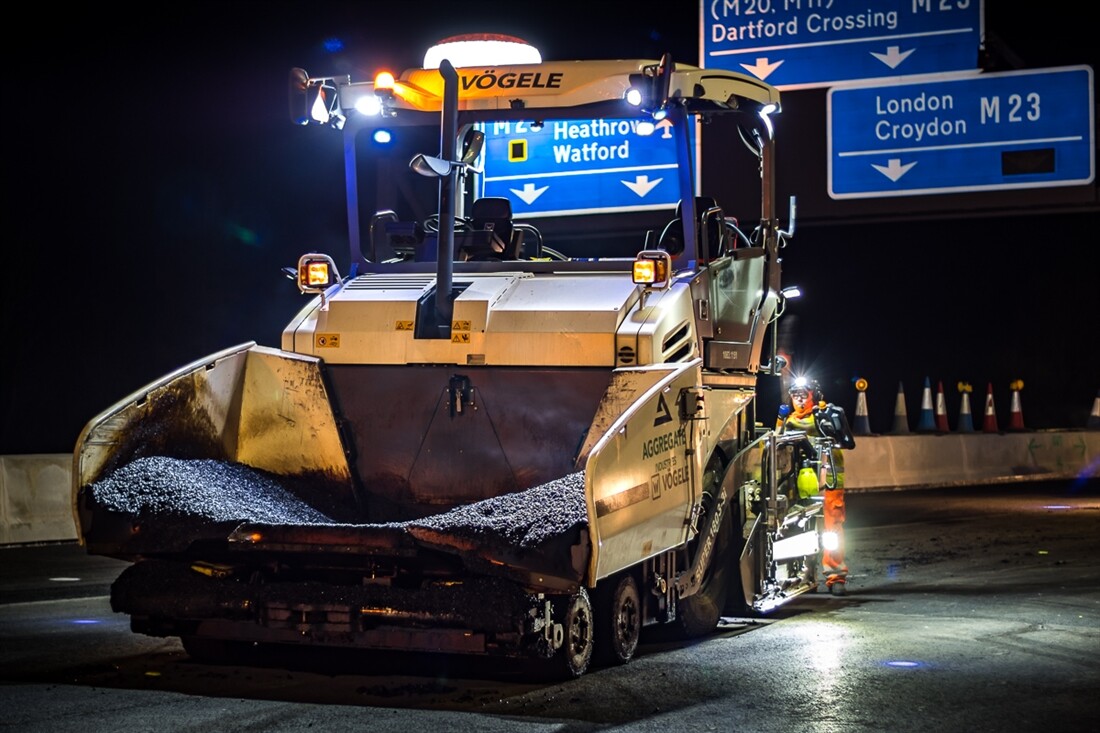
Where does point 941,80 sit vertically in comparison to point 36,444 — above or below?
above

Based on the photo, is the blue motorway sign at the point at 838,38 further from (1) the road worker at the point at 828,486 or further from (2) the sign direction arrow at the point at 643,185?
(2) the sign direction arrow at the point at 643,185

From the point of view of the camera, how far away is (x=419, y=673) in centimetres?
822

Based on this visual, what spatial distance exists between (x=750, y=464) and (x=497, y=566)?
293cm

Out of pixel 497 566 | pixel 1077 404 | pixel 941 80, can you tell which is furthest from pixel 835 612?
pixel 1077 404

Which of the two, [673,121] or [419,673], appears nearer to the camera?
[419,673]

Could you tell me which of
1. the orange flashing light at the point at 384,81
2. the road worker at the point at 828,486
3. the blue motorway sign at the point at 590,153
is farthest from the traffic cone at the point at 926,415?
the orange flashing light at the point at 384,81

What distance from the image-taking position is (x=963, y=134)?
18281mm

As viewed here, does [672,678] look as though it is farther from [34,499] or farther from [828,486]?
[34,499]

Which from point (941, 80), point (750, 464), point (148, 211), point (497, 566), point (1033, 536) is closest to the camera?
point (497, 566)

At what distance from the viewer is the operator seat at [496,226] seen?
962 cm

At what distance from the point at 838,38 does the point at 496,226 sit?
10.3 m

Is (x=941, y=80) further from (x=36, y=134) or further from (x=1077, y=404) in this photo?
(x=1077, y=404)

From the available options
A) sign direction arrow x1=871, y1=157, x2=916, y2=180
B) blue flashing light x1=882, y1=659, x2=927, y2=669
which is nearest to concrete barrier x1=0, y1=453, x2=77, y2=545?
blue flashing light x1=882, y1=659, x2=927, y2=669

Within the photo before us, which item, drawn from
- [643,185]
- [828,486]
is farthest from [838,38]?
[643,185]
